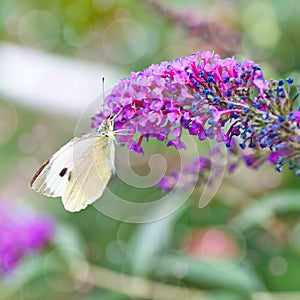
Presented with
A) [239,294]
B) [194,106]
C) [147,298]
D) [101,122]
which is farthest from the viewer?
[147,298]

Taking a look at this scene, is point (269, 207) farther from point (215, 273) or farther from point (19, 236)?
point (19, 236)

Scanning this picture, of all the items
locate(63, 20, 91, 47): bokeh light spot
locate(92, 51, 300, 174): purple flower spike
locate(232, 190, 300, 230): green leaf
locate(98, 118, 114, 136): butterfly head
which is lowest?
locate(232, 190, 300, 230): green leaf

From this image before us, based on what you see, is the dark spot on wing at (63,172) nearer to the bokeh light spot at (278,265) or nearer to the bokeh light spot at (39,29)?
the bokeh light spot at (278,265)

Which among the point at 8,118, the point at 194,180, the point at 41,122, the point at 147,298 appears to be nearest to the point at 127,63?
the point at 41,122

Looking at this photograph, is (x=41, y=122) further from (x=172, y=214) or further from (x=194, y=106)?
(x=194, y=106)

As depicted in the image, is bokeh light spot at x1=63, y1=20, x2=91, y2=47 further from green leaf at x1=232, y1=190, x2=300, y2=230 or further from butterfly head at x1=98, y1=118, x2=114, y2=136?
butterfly head at x1=98, y1=118, x2=114, y2=136

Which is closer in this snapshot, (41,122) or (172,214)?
(172,214)

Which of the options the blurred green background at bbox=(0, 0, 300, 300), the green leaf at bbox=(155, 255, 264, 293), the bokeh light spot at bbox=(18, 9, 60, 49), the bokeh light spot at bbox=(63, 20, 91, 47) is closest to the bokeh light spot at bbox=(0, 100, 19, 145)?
the blurred green background at bbox=(0, 0, 300, 300)

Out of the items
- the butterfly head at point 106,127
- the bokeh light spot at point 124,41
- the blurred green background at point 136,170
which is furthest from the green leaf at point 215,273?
the bokeh light spot at point 124,41
